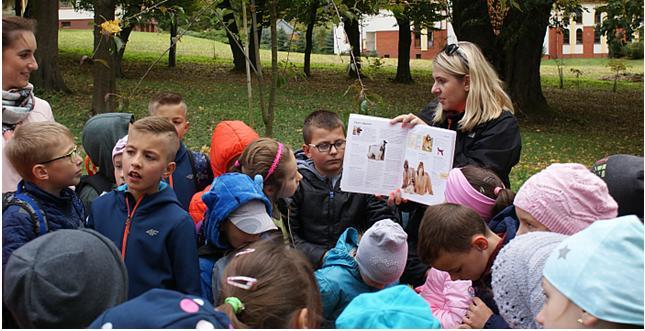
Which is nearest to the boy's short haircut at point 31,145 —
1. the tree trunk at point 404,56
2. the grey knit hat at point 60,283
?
the grey knit hat at point 60,283

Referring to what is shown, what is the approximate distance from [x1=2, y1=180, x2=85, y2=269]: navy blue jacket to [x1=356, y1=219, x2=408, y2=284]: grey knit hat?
132cm

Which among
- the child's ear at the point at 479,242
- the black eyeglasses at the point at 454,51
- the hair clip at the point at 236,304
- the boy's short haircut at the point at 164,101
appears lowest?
the hair clip at the point at 236,304

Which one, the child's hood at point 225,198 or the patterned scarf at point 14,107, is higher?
the patterned scarf at point 14,107

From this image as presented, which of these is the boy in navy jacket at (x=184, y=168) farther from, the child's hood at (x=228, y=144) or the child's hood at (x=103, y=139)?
the child's hood at (x=103, y=139)

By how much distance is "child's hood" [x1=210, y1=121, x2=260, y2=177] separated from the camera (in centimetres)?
453

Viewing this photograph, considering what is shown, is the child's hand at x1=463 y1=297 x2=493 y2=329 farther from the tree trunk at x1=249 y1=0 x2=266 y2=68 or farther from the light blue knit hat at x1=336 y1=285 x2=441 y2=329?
the tree trunk at x1=249 y1=0 x2=266 y2=68

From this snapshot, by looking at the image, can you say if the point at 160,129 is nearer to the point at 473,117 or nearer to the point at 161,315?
the point at 473,117

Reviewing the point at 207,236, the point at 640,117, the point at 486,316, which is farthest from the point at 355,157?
the point at 640,117

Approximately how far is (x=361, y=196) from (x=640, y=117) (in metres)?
19.3

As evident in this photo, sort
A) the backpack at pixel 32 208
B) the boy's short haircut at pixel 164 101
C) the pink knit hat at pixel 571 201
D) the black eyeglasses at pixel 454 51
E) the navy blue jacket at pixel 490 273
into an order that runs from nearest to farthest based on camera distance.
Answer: the pink knit hat at pixel 571 201
the navy blue jacket at pixel 490 273
the backpack at pixel 32 208
the black eyeglasses at pixel 454 51
the boy's short haircut at pixel 164 101

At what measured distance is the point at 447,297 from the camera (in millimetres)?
3629

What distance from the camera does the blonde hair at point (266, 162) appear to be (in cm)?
412

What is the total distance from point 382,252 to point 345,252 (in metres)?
0.30

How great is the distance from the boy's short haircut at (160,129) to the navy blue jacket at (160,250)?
12.2 inches
